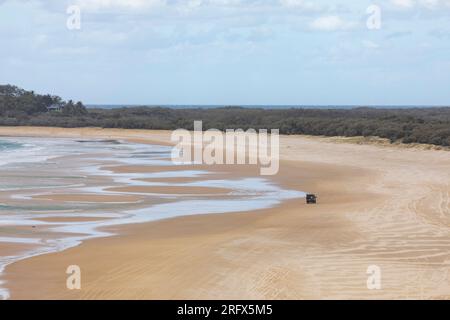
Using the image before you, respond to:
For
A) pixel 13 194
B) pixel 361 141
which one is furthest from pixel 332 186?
pixel 361 141

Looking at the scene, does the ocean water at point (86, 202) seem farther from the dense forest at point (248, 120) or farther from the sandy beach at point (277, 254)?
the dense forest at point (248, 120)

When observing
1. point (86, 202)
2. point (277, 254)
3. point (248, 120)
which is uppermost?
point (248, 120)

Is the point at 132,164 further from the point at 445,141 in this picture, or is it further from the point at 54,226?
the point at 54,226

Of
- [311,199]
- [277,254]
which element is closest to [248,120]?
[311,199]

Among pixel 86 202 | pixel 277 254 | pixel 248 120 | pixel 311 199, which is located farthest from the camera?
pixel 248 120

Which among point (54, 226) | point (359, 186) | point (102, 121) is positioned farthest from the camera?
point (102, 121)

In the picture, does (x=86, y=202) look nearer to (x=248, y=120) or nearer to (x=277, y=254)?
(x=277, y=254)
